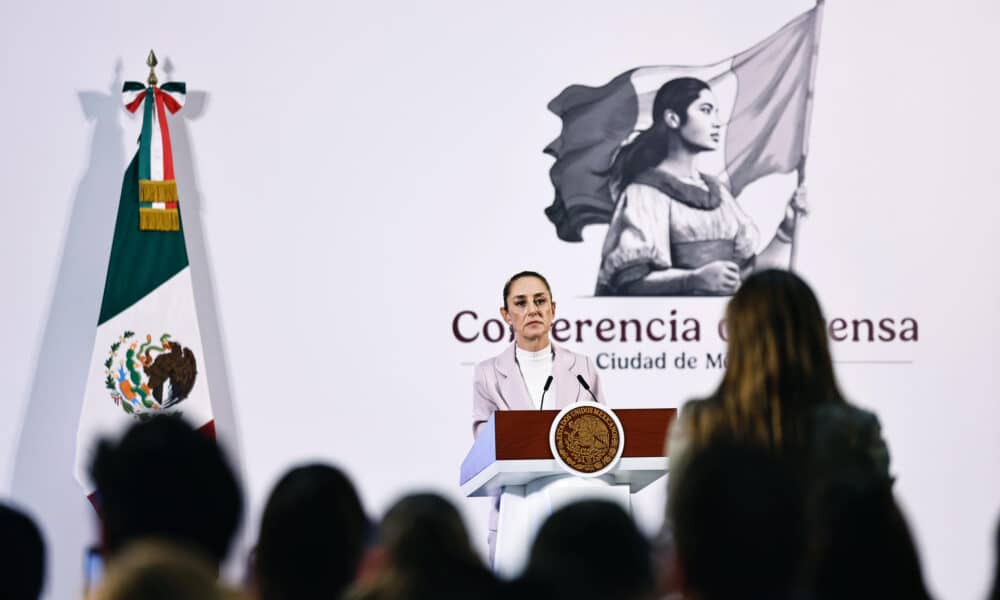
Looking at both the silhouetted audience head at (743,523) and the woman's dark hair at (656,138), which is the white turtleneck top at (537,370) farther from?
the silhouetted audience head at (743,523)

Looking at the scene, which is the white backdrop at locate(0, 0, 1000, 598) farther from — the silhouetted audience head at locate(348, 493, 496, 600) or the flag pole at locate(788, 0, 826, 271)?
the silhouetted audience head at locate(348, 493, 496, 600)

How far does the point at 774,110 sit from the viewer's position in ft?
24.8

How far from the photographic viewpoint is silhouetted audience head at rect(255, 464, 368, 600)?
2.09 metres

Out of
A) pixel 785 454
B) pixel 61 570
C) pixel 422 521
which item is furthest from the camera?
pixel 61 570

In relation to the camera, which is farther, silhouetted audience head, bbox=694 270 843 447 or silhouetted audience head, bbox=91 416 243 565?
silhouetted audience head, bbox=694 270 843 447

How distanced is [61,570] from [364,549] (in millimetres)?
5457

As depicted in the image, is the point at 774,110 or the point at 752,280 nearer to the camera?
the point at 752,280

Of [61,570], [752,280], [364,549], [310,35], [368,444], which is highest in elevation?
[310,35]

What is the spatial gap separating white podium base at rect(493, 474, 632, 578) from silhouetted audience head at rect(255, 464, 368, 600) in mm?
2214

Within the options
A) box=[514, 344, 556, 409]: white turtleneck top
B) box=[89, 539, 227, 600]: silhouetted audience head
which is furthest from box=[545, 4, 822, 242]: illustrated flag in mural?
box=[89, 539, 227, 600]: silhouetted audience head

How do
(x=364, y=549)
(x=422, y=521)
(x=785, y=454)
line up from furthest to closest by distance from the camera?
(x=785, y=454), (x=364, y=549), (x=422, y=521)

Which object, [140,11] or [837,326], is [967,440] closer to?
[837,326]

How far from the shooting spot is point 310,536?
7.01 ft

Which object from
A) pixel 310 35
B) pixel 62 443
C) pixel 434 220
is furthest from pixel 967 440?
pixel 62 443
